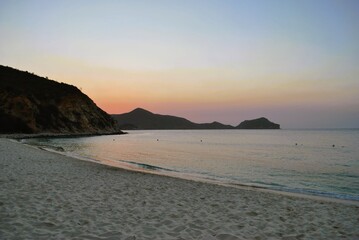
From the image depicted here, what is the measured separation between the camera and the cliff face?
86.6 meters

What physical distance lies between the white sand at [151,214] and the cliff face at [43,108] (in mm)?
80733

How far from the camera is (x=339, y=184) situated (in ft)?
68.9

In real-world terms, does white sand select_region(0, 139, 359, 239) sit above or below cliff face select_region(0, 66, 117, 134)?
below

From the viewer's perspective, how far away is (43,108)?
101312mm

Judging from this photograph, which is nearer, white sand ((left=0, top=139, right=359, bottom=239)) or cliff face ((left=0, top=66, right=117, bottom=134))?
white sand ((left=0, top=139, right=359, bottom=239))

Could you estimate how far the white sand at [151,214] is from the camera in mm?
7000

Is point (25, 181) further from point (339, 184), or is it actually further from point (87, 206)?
point (339, 184)

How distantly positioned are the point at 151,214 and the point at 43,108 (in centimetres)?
10415

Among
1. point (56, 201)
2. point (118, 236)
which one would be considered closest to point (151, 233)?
point (118, 236)

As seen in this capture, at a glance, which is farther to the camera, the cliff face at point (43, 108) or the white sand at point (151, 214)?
the cliff face at point (43, 108)

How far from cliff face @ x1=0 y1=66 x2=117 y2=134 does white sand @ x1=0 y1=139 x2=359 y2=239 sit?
80.7 metres

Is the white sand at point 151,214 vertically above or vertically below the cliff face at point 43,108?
below

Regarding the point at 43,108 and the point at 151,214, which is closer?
the point at 151,214

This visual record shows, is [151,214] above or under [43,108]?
under
